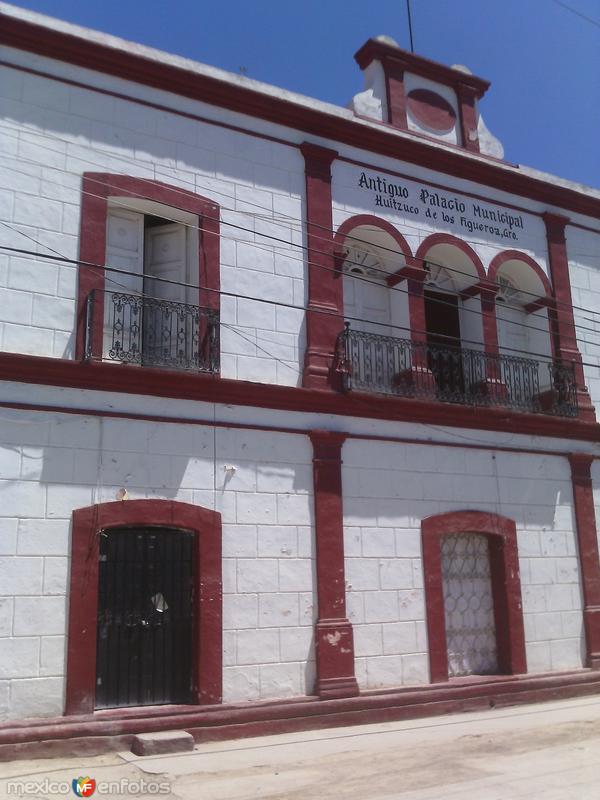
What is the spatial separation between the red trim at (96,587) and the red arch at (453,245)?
4.97 metres

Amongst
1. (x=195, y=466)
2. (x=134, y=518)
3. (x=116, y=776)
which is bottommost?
(x=116, y=776)

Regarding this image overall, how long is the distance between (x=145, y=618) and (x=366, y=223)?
5.82 m

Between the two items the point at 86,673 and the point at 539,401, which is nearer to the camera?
the point at 86,673

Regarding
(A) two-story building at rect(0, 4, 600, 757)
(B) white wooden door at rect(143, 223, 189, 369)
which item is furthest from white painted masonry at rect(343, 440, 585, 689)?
(B) white wooden door at rect(143, 223, 189, 369)

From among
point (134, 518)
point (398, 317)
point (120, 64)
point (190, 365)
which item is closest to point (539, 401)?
point (398, 317)

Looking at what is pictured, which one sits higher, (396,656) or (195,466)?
(195,466)

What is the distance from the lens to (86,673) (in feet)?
25.7

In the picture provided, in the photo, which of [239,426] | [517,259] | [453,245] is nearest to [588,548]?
[517,259]

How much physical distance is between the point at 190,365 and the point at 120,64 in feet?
11.9

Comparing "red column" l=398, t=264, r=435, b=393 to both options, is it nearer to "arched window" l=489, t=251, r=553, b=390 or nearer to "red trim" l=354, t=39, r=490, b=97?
"arched window" l=489, t=251, r=553, b=390

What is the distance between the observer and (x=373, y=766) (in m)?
7.20

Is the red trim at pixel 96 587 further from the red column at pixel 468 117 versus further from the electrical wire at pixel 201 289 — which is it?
the red column at pixel 468 117

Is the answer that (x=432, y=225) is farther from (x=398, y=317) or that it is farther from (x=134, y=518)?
(x=134, y=518)

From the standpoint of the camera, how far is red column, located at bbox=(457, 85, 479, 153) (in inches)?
493
